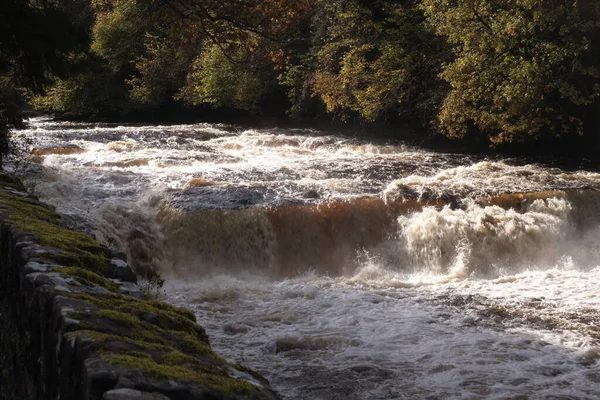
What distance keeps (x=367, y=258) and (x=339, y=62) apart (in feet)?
35.8

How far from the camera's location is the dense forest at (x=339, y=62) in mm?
9680

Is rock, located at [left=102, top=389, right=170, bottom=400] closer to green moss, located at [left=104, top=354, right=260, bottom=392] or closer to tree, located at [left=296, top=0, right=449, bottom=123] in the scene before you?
green moss, located at [left=104, top=354, right=260, bottom=392]

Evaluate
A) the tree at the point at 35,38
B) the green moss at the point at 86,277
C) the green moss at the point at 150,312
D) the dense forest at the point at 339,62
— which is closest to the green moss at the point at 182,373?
the green moss at the point at 150,312

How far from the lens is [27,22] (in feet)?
29.8

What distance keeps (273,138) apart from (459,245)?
8.93 m

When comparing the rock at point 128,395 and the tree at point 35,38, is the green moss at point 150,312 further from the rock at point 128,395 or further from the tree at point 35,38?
the tree at point 35,38

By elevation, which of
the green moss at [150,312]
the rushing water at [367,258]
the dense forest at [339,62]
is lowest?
the rushing water at [367,258]

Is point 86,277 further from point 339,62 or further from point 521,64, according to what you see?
point 339,62

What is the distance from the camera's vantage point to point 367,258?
35.6 feet

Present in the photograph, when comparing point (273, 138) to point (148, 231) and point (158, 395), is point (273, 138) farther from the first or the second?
point (158, 395)

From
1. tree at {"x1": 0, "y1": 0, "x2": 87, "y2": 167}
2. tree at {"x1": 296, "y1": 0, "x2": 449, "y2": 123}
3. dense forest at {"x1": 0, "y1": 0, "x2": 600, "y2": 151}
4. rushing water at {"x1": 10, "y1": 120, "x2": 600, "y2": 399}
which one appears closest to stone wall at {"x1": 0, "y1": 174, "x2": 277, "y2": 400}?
rushing water at {"x1": 10, "y1": 120, "x2": 600, "y2": 399}

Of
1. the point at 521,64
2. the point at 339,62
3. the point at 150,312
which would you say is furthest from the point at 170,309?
the point at 339,62

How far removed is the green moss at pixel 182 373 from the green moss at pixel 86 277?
3.39 feet

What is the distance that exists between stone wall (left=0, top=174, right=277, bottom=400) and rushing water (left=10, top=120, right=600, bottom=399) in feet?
7.67
